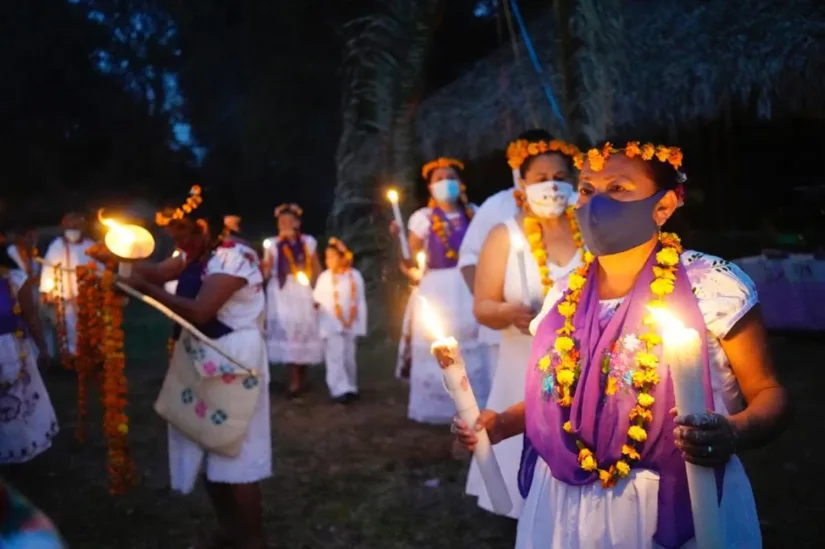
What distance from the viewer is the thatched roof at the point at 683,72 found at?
9.31 metres

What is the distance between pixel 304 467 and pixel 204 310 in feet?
8.65

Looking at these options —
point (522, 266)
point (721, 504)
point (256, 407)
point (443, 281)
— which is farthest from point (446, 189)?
point (721, 504)

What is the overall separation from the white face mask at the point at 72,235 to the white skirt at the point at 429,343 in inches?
214

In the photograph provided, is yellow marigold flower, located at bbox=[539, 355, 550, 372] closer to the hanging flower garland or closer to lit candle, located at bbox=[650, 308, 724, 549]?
lit candle, located at bbox=[650, 308, 724, 549]

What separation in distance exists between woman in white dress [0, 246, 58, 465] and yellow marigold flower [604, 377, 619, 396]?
175 inches

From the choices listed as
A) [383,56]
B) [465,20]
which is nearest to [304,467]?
[383,56]

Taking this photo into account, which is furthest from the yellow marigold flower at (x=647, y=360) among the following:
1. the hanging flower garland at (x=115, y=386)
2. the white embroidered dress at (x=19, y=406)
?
the white embroidered dress at (x=19, y=406)

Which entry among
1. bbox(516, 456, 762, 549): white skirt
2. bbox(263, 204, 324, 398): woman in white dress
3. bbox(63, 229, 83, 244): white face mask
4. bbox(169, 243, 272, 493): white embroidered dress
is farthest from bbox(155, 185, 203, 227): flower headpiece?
bbox(63, 229, 83, 244): white face mask

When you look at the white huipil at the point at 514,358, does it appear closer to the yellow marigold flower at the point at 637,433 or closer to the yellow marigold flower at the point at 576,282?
the yellow marigold flower at the point at 576,282

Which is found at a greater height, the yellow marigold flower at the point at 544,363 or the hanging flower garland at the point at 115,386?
the yellow marigold flower at the point at 544,363

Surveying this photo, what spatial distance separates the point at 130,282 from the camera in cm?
361

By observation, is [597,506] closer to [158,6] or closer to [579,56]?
[579,56]

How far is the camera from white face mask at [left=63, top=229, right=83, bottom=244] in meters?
10.2

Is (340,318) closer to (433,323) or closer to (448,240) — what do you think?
(448,240)
